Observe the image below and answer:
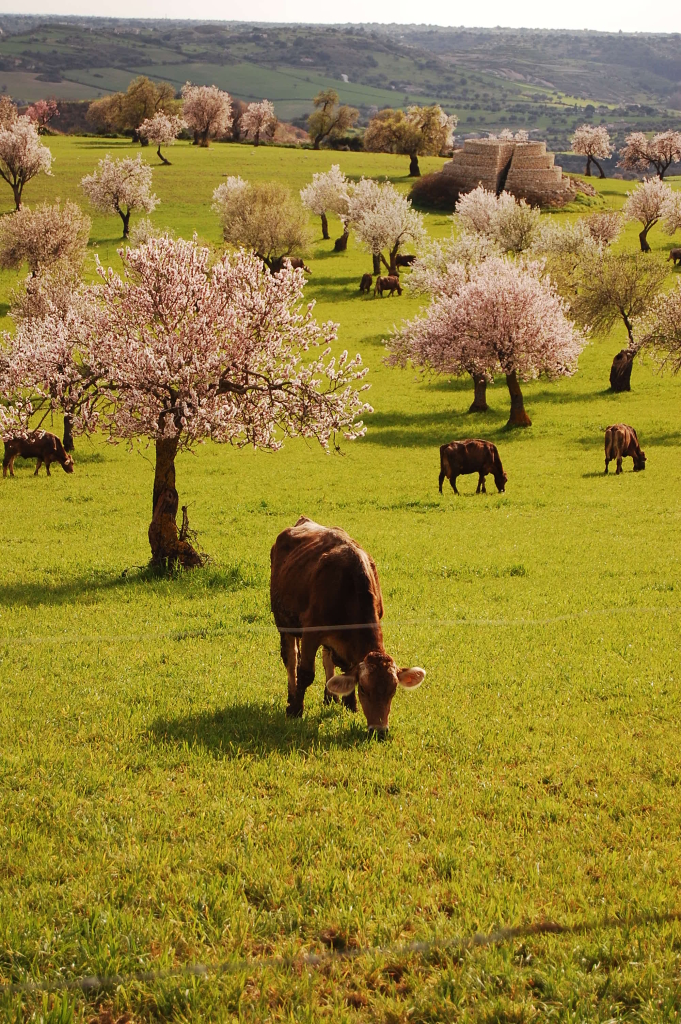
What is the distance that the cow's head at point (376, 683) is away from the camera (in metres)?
9.12

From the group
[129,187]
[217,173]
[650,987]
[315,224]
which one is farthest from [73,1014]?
[217,173]

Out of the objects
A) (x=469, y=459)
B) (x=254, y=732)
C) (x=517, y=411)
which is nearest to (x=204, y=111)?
(x=517, y=411)

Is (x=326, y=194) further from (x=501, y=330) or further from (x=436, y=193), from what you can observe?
(x=501, y=330)

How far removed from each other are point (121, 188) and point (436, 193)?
41809 millimetres

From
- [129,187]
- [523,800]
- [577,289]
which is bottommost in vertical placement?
[523,800]

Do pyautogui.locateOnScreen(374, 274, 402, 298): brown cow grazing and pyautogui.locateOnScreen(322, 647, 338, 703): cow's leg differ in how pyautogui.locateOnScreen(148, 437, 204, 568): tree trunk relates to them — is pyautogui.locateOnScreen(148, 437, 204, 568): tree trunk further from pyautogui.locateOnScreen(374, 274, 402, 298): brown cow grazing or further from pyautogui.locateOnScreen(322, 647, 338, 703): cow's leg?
pyautogui.locateOnScreen(374, 274, 402, 298): brown cow grazing

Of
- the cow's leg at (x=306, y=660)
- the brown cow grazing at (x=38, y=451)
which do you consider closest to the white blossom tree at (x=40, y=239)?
the brown cow grazing at (x=38, y=451)

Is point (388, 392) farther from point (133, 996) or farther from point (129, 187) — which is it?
point (133, 996)

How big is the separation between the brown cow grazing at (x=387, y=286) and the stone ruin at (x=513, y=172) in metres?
35.5

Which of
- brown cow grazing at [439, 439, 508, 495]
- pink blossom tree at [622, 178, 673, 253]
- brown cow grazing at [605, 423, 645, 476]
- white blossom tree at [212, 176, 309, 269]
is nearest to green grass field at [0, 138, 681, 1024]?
brown cow grazing at [439, 439, 508, 495]

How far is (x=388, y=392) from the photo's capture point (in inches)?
2101

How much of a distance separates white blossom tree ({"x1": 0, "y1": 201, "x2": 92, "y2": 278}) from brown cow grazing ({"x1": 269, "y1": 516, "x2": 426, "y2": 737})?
55.4 metres

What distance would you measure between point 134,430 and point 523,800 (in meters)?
13.8

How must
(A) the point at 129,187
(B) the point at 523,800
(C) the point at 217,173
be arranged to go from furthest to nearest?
Result: (C) the point at 217,173, (A) the point at 129,187, (B) the point at 523,800
